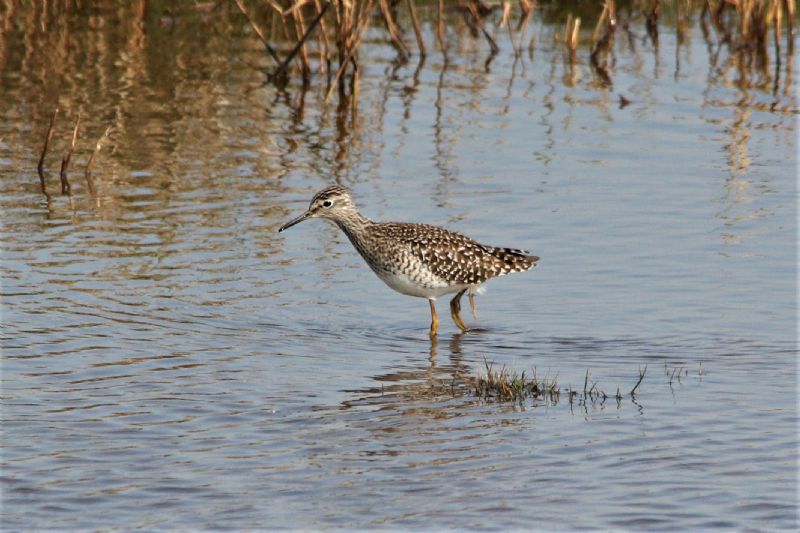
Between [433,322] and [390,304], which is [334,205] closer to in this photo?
[390,304]

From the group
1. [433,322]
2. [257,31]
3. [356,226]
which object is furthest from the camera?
[257,31]

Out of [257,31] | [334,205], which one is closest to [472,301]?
[334,205]

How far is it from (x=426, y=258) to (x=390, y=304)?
3.43 feet

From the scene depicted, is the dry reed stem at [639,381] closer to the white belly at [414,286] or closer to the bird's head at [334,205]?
the white belly at [414,286]

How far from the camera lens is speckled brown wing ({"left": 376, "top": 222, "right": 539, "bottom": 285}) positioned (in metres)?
11.7

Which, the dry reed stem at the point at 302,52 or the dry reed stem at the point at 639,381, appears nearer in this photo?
the dry reed stem at the point at 639,381

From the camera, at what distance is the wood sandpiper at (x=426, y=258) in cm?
1162

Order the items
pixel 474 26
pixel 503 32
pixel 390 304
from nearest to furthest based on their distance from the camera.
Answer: pixel 390 304 → pixel 503 32 → pixel 474 26

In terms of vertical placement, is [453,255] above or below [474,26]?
below

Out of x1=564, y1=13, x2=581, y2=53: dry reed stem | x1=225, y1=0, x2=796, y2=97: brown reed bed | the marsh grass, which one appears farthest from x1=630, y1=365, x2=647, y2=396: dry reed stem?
x1=564, y1=13, x2=581, y2=53: dry reed stem

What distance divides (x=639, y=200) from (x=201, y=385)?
7135 millimetres

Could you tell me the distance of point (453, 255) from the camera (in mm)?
11727

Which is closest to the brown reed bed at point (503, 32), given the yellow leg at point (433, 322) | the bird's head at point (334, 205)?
the bird's head at point (334, 205)

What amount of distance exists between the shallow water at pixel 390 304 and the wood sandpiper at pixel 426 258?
1.32 ft
